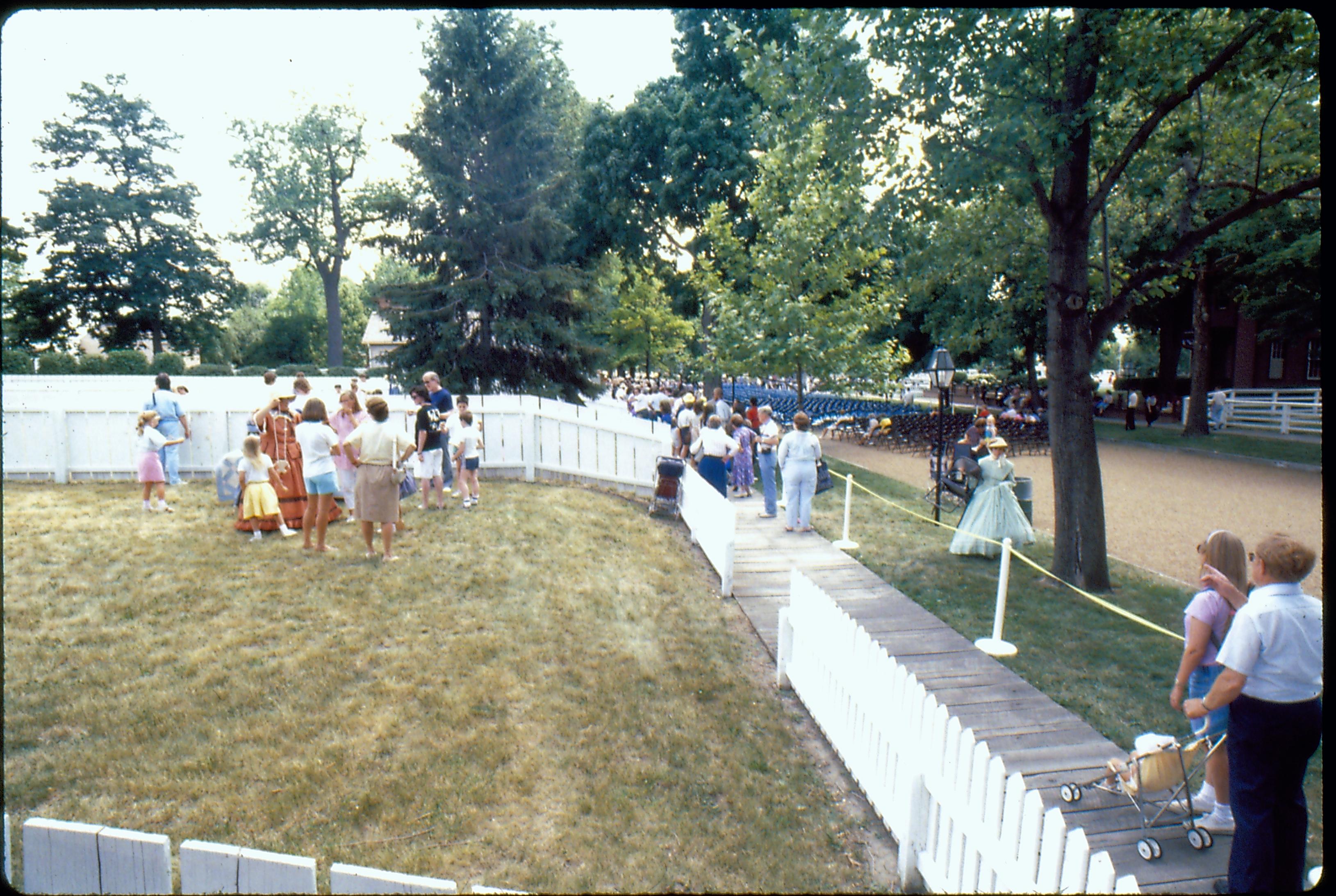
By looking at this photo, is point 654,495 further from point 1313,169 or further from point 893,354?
point 893,354

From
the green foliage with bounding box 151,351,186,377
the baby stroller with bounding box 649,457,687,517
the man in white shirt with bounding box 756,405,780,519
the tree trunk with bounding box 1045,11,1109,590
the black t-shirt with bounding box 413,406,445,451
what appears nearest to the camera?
the tree trunk with bounding box 1045,11,1109,590

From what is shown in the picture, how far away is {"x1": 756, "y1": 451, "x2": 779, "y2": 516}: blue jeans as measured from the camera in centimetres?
1270

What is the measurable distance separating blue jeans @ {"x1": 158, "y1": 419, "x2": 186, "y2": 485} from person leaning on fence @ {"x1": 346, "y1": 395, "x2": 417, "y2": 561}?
199 inches

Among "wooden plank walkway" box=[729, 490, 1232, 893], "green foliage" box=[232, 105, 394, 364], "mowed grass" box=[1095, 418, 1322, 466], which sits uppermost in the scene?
"green foliage" box=[232, 105, 394, 364]

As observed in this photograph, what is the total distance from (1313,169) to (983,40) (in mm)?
6010

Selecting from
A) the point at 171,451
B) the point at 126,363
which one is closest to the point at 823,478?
the point at 171,451

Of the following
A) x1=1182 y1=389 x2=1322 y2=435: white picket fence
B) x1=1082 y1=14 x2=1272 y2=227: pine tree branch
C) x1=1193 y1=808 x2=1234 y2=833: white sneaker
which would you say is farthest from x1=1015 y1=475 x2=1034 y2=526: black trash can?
x1=1182 y1=389 x2=1322 y2=435: white picket fence

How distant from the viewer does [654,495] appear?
12.2 m

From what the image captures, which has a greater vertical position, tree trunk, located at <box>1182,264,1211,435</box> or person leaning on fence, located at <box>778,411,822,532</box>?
tree trunk, located at <box>1182,264,1211,435</box>

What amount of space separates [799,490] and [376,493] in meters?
5.91

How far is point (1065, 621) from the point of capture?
8.09 metres

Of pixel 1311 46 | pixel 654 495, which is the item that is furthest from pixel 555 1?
pixel 654 495

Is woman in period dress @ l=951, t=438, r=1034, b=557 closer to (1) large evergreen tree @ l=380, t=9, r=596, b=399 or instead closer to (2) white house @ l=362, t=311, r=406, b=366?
(1) large evergreen tree @ l=380, t=9, r=596, b=399

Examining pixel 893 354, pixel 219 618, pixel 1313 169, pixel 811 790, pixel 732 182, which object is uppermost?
pixel 732 182
